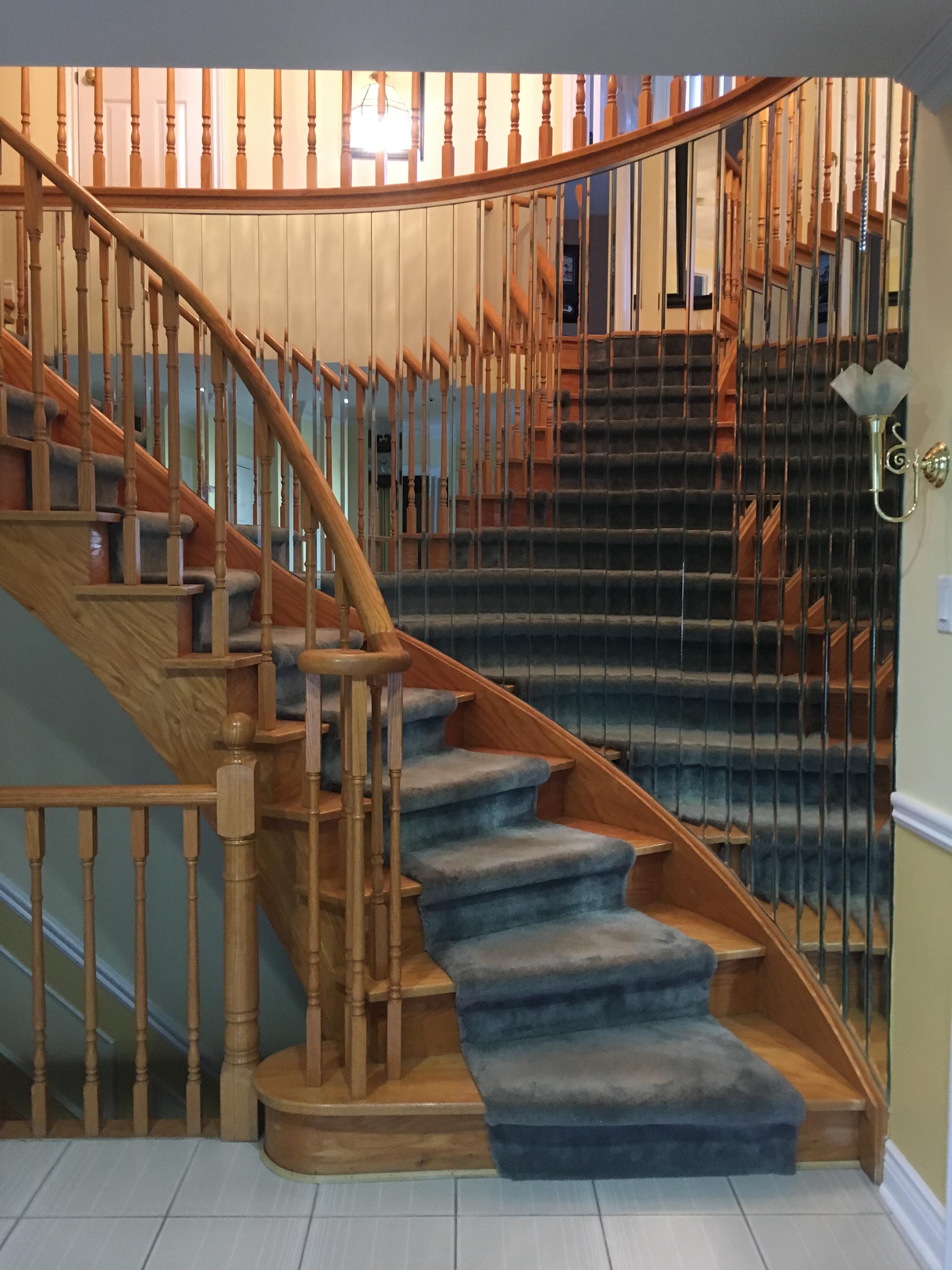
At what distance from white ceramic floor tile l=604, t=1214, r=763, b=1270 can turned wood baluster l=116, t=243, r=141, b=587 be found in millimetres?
1919

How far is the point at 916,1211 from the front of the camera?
1.86m

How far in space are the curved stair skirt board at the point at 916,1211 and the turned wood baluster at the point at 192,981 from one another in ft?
4.94

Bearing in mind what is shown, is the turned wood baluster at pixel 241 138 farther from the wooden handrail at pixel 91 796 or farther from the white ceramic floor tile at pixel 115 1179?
the white ceramic floor tile at pixel 115 1179

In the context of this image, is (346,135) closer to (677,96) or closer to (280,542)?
(677,96)

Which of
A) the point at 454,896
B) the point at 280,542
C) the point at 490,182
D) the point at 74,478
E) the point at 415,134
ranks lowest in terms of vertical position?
the point at 454,896

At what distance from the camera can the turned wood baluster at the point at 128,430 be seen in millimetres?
2539

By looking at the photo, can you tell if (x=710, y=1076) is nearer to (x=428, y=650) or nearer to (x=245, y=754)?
(x=245, y=754)

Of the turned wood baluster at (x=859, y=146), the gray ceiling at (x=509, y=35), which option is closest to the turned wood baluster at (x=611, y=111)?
the turned wood baluster at (x=859, y=146)

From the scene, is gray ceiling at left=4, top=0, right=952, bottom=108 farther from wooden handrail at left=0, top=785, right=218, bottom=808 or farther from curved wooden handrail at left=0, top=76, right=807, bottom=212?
wooden handrail at left=0, top=785, right=218, bottom=808

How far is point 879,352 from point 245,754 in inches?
65.9

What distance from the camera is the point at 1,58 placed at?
72.2 inches

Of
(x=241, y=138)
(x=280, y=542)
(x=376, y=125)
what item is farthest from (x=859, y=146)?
(x=376, y=125)

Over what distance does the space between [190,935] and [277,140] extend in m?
3.46

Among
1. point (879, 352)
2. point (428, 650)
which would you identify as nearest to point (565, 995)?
point (428, 650)
